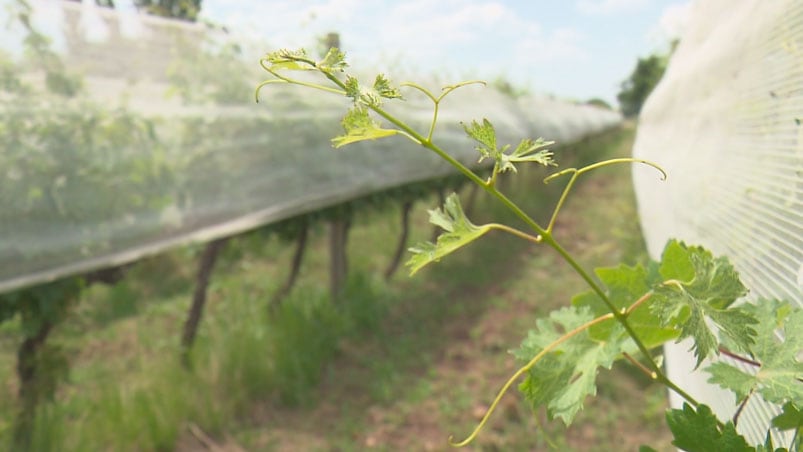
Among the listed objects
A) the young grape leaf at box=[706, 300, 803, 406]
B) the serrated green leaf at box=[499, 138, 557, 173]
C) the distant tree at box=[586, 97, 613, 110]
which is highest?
the serrated green leaf at box=[499, 138, 557, 173]

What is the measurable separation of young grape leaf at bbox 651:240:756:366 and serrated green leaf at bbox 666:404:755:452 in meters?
0.05

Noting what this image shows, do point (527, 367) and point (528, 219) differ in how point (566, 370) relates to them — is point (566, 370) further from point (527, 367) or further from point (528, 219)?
point (528, 219)

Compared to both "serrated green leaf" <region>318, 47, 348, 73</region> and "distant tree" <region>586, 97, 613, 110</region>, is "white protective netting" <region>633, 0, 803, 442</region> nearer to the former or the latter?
"serrated green leaf" <region>318, 47, 348, 73</region>

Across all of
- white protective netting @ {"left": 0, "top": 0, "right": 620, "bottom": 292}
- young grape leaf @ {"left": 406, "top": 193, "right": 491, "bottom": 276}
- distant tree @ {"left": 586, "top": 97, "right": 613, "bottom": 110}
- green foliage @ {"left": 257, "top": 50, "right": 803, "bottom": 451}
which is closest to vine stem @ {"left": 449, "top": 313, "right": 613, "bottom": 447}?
green foliage @ {"left": 257, "top": 50, "right": 803, "bottom": 451}

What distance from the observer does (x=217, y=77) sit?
10.3 ft

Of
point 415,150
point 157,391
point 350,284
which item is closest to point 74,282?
point 157,391

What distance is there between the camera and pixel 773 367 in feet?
1.57

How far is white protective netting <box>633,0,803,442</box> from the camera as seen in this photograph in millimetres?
704

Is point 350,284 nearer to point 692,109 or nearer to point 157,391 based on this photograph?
point 157,391

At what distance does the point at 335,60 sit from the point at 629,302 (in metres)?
0.42

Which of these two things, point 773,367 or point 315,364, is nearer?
point 773,367

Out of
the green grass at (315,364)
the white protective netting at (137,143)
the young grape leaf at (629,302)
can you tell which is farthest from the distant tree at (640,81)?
the young grape leaf at (629,302)

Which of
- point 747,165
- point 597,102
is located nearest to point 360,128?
point 747,165

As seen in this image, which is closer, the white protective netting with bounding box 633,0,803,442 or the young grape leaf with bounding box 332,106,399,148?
the young grape leaf with bounding box 332,106,399,148
